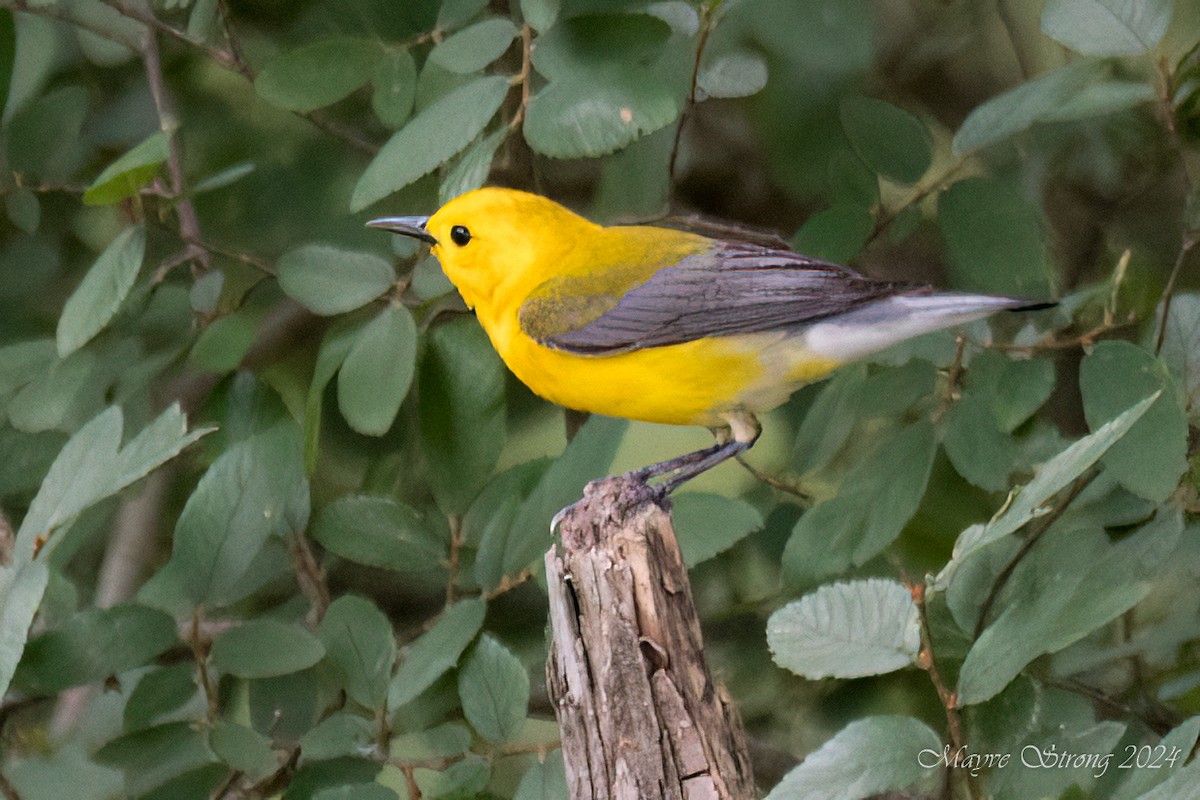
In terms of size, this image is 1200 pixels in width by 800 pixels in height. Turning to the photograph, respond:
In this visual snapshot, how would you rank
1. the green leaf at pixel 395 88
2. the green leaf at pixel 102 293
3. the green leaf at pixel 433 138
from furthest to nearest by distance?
the green leaf at pixel 395 88 → the green leaf at pixel 102 293 → the green leaf at pixel 433 138

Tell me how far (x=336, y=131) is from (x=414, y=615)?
3.51ft

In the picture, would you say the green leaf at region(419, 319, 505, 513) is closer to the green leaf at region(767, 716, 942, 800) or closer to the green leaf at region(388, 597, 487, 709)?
the green leaf at region(388, 597, 487, 709)

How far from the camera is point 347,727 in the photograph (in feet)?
6.70

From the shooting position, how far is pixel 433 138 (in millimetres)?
1974

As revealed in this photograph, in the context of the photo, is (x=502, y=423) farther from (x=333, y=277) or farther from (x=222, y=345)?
(x=222, y=345)

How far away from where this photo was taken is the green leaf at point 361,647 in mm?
2027

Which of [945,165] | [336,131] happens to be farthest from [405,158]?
[945,165]

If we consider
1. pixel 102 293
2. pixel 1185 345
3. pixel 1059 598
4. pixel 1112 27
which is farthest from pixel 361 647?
pixel 1112 27

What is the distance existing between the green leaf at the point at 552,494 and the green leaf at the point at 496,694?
18 cm

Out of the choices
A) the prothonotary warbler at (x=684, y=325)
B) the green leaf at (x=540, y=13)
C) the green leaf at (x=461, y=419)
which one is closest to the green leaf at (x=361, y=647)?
the green leaf at (x=461, y=419)

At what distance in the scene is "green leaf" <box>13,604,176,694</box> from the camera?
1937 mm

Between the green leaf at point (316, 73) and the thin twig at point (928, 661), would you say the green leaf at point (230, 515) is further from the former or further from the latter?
the thin twig at point (928, 661)

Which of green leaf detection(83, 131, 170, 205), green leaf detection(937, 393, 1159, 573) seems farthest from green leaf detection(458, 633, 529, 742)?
green leaf detection(83, 131, 170, 205)

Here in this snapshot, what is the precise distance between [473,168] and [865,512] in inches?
29.8
